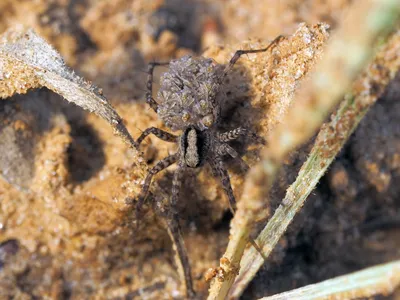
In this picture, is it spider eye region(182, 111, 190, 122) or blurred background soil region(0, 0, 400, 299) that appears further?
spider eye region(182, 111, 190, 122)

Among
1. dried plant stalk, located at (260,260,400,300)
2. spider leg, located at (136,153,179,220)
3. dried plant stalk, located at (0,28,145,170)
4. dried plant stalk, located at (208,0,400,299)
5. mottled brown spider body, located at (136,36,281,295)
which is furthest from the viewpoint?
mottled brown spider body, located at (136,36,281,295)

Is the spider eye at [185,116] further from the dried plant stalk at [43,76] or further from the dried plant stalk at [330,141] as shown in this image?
the dried plant stalk at [330,141]

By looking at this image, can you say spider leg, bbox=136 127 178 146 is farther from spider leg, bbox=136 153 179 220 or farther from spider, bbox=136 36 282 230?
spider leg, bbox=136 153 179 220

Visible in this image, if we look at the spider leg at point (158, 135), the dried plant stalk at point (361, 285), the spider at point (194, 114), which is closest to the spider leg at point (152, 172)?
the spider at point (194, 114)

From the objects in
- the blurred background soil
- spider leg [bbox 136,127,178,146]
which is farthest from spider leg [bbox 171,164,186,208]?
spider leg [bbox 136,127,178,146]

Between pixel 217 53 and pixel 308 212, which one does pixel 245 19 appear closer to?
pixel 217 53
